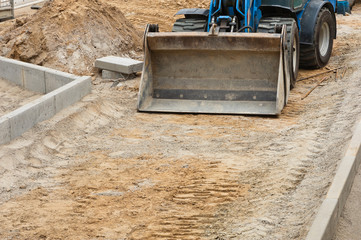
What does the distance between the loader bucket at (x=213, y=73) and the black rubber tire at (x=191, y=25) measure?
87cm

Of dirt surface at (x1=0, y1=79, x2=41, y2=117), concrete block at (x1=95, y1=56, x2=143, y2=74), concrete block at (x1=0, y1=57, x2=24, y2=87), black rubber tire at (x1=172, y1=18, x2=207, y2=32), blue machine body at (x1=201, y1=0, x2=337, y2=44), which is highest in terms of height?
blue machine body at (x1=201, y1=0, x2=337, y2=44)

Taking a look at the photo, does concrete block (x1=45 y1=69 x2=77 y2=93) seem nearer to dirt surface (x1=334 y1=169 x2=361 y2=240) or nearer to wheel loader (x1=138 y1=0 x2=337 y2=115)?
wheel loader (x1=138 y1=0 x2=337 y2=115)

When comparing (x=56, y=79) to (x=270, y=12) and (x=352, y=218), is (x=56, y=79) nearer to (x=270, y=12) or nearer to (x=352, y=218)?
(x=270, y=12)

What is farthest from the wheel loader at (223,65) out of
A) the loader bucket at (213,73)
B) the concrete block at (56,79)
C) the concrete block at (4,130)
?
the concrete block at (4,130)

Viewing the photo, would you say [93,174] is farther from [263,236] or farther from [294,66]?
[294,66]

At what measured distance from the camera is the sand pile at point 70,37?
1069 cm

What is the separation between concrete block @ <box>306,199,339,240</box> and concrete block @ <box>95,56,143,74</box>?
579 centimetres

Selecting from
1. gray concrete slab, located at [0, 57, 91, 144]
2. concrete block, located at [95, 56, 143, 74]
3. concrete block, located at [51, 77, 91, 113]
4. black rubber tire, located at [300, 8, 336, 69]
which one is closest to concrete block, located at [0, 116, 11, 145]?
gray concrete slab, located at [0, 57, 91, 144]

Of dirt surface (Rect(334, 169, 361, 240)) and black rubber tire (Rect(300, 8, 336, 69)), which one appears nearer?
dirt surface (Rect(334, 169, 361, 240))

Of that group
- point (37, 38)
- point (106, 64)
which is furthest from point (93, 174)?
point (37, 38)

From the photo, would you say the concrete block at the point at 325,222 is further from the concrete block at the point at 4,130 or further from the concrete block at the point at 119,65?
the concrete block at the point at 119,65

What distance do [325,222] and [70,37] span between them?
24.6 ft

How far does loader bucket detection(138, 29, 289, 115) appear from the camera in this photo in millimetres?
8359

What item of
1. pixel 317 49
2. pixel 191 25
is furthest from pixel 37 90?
pixel 317 49
